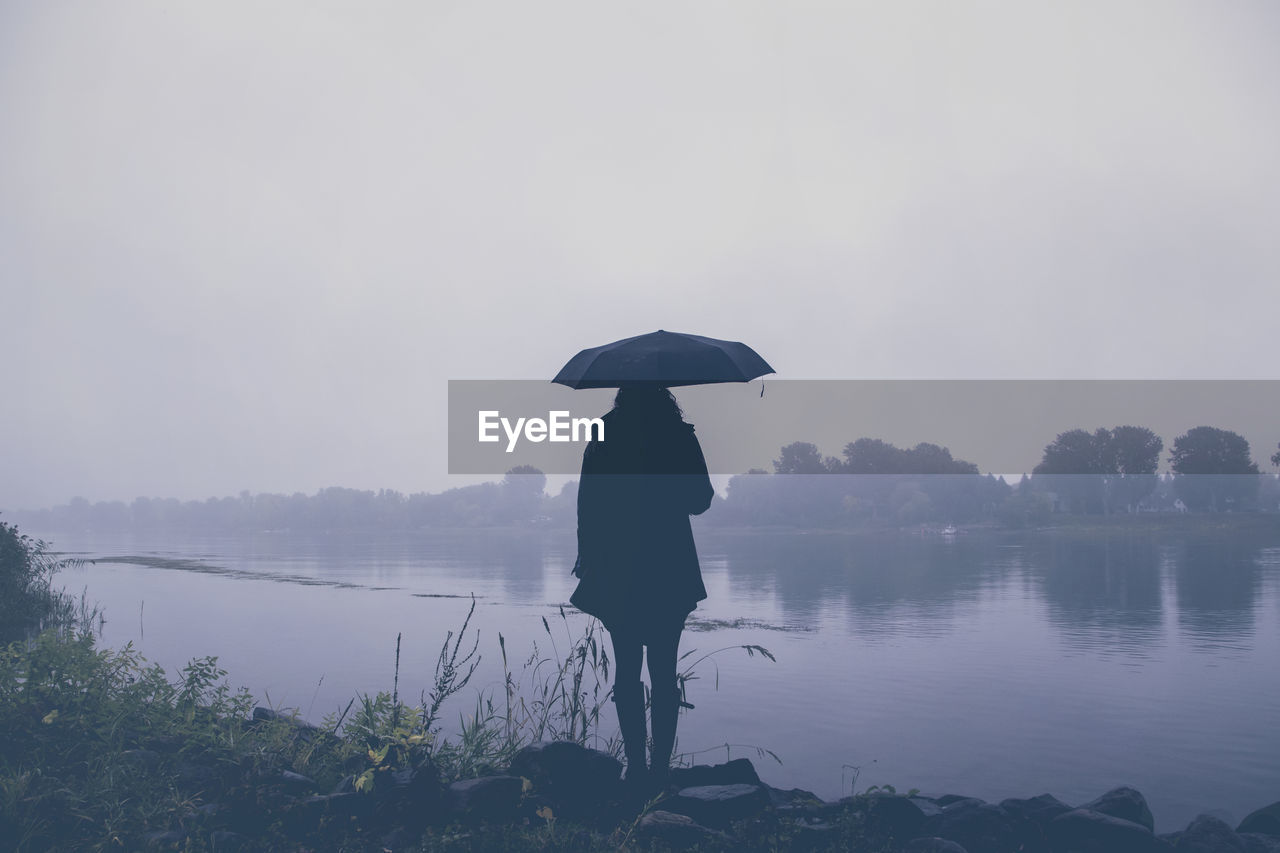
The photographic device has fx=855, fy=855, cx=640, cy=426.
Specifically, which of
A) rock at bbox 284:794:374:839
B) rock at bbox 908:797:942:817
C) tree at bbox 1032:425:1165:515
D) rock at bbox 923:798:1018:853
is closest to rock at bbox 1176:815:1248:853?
rock at bbox 923:798:1018:853

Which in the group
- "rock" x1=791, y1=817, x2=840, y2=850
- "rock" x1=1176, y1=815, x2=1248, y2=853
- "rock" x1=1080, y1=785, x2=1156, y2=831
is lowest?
"rock" x1=1080, y1=785, x2=1156, y2=831

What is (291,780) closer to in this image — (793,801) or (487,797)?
(487,797)

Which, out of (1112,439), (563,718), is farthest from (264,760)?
(1112,439)

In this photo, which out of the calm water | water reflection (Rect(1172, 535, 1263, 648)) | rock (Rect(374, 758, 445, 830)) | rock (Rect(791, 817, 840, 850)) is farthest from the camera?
water reflection (Rect(1172, 535, 1263, 648))

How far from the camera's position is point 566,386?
24.7 ft

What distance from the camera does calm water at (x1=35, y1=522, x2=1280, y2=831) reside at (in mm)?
11258

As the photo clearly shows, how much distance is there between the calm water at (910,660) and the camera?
11.3 m

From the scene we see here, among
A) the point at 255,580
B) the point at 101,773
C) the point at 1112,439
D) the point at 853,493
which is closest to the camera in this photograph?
the point at 101,773

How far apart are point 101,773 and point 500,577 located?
41.3m

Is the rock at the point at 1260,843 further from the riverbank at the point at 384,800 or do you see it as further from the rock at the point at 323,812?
the rock at the point at 323,812

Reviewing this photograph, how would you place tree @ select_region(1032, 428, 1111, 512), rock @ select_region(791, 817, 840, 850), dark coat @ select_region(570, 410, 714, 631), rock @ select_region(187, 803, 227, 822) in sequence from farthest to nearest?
tree @ select_region(1032, 428, 1111, 512), dark coat @ select_region(570, 410, 714, 631), rock @ select_region(187, 803, 227, 822), rock @ select_region(791, 817, 840, 850)

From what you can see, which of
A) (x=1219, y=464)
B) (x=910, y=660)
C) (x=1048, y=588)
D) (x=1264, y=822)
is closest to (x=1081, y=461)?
(x=1219, y=464)

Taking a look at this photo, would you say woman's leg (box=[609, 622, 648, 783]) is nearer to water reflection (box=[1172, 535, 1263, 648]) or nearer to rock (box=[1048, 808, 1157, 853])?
rock (box=[1048, 808, 1157, 853])

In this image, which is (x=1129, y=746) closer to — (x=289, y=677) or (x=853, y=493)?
(x=289, y=677)
